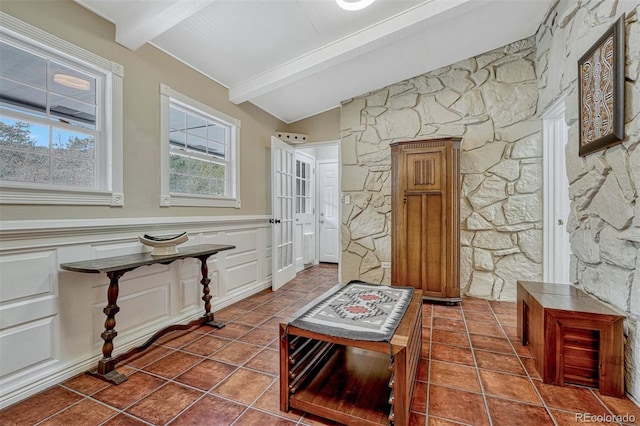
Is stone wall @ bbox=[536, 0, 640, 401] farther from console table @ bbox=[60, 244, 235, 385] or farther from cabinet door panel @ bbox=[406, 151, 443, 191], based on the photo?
console table @ bbox=[60, 244, 235, 385]

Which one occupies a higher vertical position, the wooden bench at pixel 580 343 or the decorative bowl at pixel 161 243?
the decorative bowl at pixel 161 243

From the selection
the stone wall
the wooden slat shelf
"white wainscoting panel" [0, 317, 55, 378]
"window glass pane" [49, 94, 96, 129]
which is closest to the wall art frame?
the stone wall

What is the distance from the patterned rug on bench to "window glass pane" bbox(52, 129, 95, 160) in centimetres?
183

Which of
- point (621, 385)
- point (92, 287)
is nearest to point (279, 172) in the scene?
point (92, 287)

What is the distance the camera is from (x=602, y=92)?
1.84 m

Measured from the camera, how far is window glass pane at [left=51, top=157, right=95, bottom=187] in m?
1.87

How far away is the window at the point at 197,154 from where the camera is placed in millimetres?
2520

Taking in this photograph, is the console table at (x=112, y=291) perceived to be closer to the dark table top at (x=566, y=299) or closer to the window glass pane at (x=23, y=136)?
the window glass pane at (x=23, y=136)

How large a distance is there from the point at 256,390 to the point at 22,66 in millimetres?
2355

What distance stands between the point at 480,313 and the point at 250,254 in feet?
8.53

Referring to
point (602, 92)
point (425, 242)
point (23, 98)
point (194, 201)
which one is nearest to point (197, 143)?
point (194, 201)

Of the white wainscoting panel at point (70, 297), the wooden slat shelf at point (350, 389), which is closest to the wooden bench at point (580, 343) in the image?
the wooden slat shelf at point (350, 389)

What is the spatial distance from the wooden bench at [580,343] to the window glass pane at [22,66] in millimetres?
3369

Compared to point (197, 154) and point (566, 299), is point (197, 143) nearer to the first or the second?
point (197, 154)
